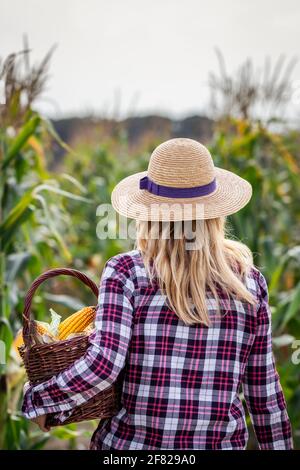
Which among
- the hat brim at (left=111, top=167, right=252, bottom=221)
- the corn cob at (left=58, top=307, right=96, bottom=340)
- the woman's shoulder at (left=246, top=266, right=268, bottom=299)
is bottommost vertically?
the corn cob at (left=58, top=307, right=96, bottom=340)

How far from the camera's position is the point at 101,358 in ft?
5.33

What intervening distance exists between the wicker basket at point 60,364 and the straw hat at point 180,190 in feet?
1.06

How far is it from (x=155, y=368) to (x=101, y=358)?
13 centimetres

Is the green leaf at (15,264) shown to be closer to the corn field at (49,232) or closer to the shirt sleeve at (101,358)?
the corn field at (49,232)

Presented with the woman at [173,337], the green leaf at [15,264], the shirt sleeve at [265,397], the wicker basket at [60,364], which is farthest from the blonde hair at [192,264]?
the green leaf at [15,264]

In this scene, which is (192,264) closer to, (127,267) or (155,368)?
(127,267)

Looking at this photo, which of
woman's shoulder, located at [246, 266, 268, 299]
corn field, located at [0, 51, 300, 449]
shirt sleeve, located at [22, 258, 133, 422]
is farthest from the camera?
corn field, located at [0, 51, 300, 449]

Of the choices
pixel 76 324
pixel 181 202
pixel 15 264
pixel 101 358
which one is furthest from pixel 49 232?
pixel 101 358

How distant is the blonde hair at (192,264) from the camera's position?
1.64m

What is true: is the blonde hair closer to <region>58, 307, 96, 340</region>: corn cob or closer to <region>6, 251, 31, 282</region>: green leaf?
<region>58, 307, 96, 340</region>: corn cob

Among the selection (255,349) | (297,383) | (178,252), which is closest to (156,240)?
(178,252)

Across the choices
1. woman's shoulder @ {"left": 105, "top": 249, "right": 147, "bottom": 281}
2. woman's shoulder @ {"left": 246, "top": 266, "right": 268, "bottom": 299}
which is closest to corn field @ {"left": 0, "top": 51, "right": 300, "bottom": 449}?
woman's shoulder @ {"left": 246, "top": 266, "right": 268, "bottom": 299}

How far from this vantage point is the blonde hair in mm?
1636

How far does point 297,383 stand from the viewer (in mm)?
3771
